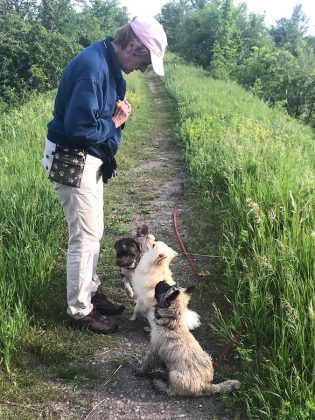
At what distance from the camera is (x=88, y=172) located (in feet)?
10.4

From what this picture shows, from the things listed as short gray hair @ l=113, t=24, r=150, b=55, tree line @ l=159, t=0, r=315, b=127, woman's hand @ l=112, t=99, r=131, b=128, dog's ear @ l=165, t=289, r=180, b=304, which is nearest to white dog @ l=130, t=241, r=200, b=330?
dog's ear @ l=165, t=289, r=180, b=304

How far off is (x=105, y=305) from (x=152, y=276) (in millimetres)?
661

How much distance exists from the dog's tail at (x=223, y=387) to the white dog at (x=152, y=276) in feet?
2.27

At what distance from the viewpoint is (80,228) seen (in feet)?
10.5

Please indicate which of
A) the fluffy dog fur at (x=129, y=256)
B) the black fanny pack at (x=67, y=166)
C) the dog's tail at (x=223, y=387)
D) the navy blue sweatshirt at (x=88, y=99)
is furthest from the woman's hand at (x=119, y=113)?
the dog's tail at (x=223, y=387)

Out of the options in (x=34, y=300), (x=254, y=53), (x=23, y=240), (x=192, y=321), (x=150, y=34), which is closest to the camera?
(x=150, y=34)

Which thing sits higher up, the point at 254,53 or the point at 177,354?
the point at 254,53

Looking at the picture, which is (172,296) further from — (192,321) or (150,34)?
(150,34)

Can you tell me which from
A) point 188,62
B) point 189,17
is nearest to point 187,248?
point 188,62

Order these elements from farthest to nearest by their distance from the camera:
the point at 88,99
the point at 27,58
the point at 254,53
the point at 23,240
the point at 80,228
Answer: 1. the point at 254,53
2. the point at 27,58
3. the point at 23,240
4. the point at 80,228
5. the point at 88,99

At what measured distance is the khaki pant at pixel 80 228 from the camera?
3.13 metres

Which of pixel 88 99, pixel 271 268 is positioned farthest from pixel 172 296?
pixel 88 99

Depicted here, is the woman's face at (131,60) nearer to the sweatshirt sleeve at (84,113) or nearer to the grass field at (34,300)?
the sweatshirt sleeve at (84,113)

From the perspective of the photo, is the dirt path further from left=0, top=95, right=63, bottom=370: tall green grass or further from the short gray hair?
the short gray hair
